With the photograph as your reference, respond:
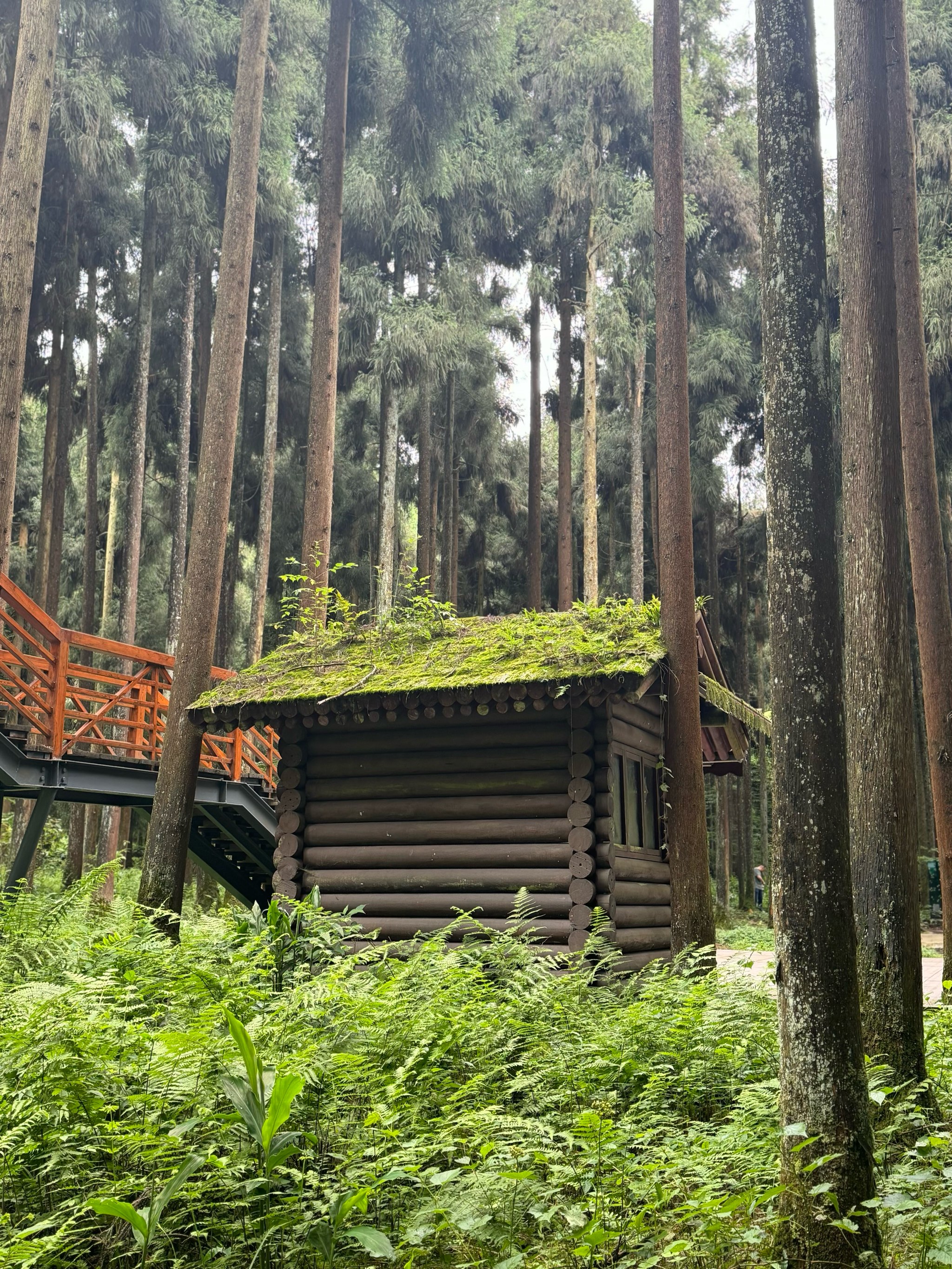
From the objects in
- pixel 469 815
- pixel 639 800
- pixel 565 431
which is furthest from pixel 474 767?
pixel 565 431

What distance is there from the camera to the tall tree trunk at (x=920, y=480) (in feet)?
36.1

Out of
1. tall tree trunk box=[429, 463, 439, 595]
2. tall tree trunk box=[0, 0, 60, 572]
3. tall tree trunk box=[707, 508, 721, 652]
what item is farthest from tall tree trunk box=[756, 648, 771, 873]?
tall tree trunk box=[0, 0, 60, 572]

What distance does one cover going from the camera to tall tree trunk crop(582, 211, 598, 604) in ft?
82.9

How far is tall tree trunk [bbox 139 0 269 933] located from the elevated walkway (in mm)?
1393

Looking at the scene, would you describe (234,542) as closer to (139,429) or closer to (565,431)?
(139,429)

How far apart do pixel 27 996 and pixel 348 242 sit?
26077 mm

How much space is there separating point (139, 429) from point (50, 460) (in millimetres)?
2690

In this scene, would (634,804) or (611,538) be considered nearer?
(634,804)

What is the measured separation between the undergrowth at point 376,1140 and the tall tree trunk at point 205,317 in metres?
22.8

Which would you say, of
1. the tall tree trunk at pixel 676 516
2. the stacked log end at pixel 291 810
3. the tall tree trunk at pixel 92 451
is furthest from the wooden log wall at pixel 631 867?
the tall tree trunk at pixel 92 451

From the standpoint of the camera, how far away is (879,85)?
25.8 ft

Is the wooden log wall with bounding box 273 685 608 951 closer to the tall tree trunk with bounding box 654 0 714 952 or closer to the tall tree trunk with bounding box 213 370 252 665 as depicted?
the tall tree trunk with bounding box 654 0 714 952

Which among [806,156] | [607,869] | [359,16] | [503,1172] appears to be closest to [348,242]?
[359,16]

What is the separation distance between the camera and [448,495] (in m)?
34.1
